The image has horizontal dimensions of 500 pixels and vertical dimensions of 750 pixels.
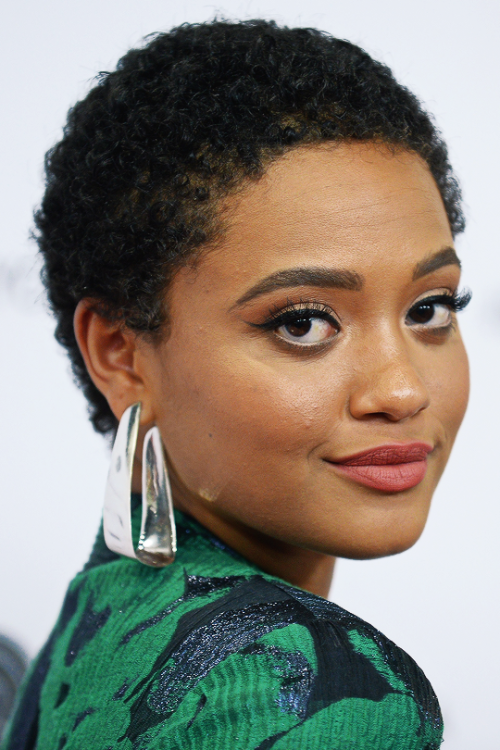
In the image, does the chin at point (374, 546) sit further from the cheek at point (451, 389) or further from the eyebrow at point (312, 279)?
the eyebrow at point (312, 279)

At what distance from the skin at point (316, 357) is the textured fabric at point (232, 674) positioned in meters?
0.12

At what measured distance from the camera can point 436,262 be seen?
1.01m

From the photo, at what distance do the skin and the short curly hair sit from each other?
0.10 ft

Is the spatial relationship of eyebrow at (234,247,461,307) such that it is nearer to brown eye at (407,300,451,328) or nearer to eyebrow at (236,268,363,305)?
eyebrow at (236,268,363,305)

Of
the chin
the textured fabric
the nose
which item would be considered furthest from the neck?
the nose

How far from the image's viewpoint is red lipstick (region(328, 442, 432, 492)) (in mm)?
954

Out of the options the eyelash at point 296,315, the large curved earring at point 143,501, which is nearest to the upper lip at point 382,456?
the eyelash at point 296,315

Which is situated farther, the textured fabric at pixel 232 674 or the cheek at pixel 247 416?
the cheek at pixel 247 416

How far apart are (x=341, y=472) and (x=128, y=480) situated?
0.29 meters

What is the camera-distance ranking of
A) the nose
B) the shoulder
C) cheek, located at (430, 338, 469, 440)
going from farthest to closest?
1. cheek, located at (430, 338, 469, 440)
2. the nose
3. the shoulder

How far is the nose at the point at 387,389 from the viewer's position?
92 centimetres

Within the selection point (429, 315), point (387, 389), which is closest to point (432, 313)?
point (429, 315)

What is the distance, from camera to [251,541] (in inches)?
42.8

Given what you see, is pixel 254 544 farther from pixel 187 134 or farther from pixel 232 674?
pixel 187 134
